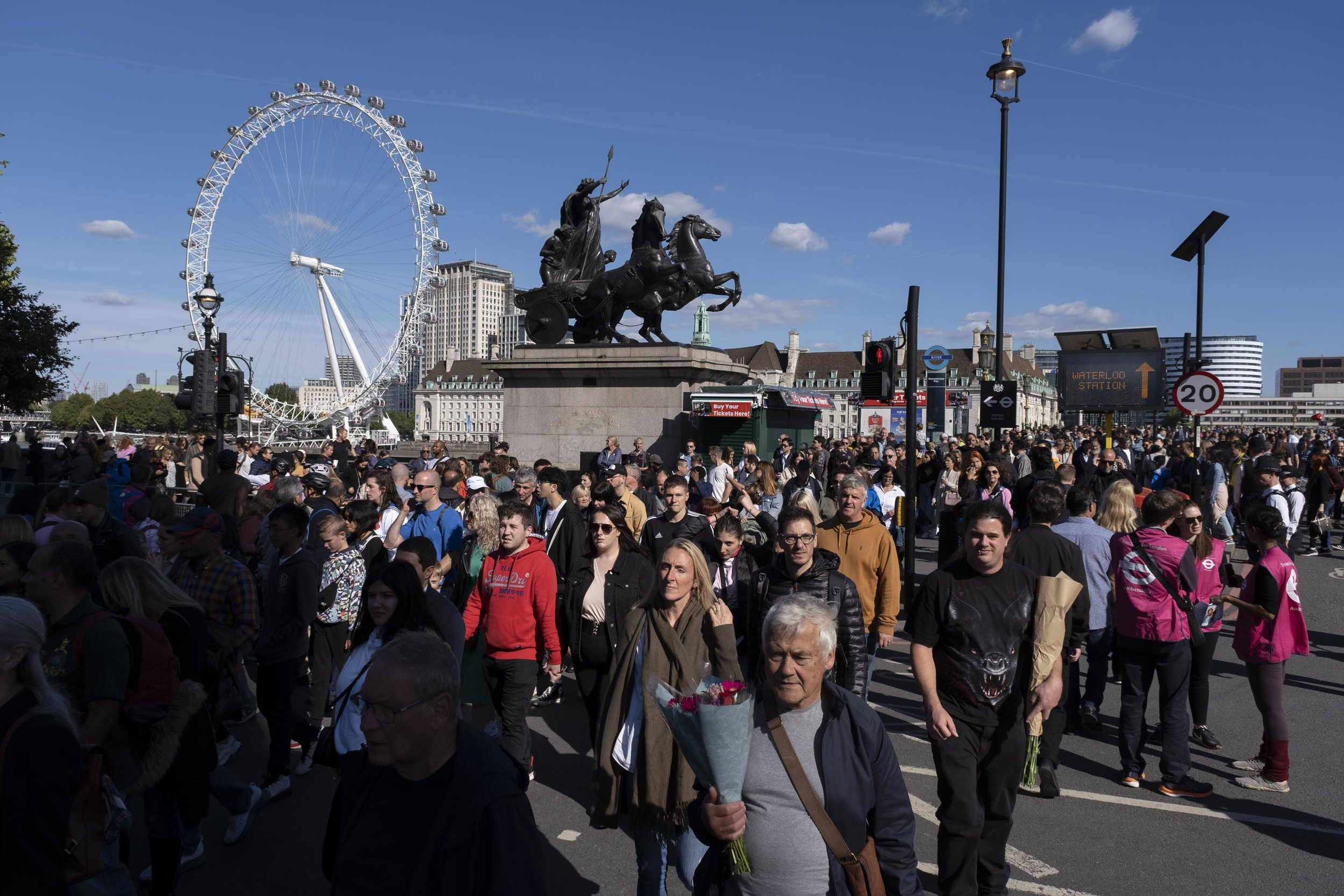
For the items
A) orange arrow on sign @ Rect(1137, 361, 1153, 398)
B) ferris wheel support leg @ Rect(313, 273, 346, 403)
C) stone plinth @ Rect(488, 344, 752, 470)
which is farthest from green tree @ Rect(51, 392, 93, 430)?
orange arrow on sign @ Rect(1137, 361, 1153, 398)

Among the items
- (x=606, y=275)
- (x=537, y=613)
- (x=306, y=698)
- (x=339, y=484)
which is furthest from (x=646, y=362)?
(x=537, y=613)

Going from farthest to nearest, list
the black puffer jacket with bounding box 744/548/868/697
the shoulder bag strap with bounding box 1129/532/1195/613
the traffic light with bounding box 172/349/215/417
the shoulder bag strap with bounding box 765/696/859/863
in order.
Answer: the traffic light with bounding box 172/349/215/417 < the shoulder bag strap with bounding box 1129/532/1195/613 < the black puffer jacket with bounding box 744/548/868/697 < the shoulder bag strap with bounding box 765/696/859/863

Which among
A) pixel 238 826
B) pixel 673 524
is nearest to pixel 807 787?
pixel 238 826

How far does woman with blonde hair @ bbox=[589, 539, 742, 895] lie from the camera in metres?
3.67

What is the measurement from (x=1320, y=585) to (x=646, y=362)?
14.1 metres

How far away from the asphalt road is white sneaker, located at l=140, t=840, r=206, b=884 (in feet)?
0.18

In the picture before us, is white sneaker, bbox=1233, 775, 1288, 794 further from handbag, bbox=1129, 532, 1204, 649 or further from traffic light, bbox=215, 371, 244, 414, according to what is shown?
traffic light, bbox=215, 371, 244, 414

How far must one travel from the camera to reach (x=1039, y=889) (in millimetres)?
4328

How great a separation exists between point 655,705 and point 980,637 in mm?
1434

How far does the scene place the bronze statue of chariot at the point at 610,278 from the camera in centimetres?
2222

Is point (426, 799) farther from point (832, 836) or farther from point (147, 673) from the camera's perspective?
point (147, 673)

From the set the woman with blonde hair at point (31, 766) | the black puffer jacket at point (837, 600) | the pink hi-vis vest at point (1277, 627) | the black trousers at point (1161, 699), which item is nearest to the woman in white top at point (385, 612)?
the woman with blonde hair at point (31, 766)

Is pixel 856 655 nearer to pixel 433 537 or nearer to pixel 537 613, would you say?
pixel 537 613

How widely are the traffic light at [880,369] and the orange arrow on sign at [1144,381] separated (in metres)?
15.9
